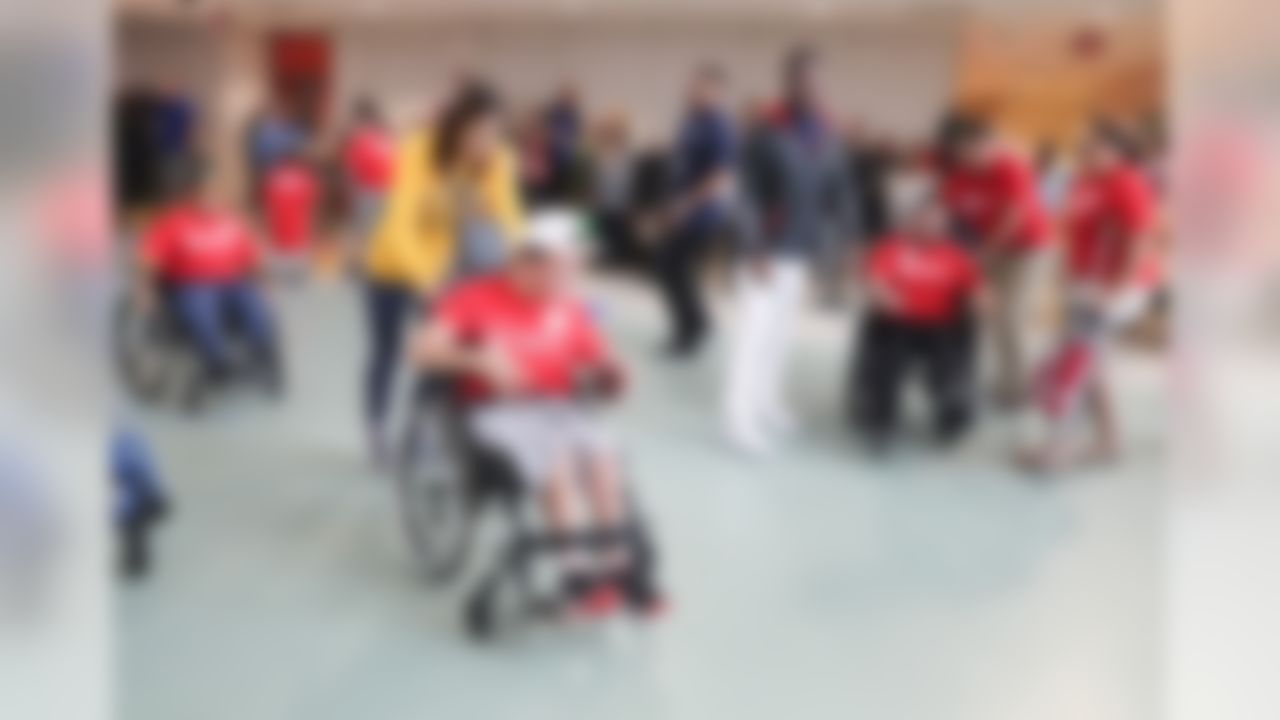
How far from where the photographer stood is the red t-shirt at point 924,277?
520 centimetres

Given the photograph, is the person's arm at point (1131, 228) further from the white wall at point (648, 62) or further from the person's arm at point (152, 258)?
the person's arm at point (152, 258)

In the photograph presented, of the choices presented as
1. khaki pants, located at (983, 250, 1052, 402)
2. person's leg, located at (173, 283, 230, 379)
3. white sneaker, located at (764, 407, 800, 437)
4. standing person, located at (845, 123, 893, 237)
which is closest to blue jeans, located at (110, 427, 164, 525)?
person's leg, located at (173, 283, 230, 379)

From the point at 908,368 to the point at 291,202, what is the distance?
11.3 ft

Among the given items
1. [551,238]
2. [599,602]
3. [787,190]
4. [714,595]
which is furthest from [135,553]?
[787,190]

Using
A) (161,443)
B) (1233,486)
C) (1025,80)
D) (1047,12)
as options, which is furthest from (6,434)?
(1025,80)

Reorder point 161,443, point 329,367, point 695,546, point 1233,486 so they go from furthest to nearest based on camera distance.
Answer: point 329,367
point 161,443
point 695,546
point 1233,486

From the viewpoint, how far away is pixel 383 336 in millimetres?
4547

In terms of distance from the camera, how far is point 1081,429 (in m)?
5.43

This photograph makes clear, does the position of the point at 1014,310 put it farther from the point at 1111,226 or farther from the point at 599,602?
the point at 599,602

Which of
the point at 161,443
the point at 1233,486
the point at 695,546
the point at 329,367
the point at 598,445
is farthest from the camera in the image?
the point at 329,367

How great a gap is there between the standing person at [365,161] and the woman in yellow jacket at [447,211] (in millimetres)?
1931

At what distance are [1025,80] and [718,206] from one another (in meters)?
1.90

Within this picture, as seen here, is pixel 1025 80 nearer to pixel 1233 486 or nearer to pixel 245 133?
pixel 245 133

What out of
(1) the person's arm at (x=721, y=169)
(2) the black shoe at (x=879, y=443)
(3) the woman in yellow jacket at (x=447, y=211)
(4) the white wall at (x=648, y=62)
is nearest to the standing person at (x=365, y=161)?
(4) the white wall at (x=648, y=62)
